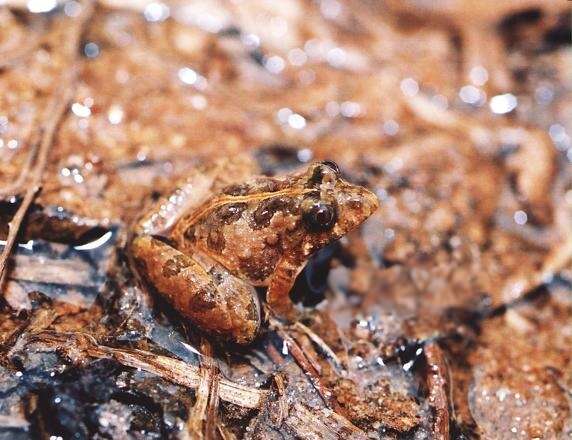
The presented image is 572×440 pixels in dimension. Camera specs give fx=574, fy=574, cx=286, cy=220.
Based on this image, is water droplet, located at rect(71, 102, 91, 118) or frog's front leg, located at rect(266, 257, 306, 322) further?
water droplet, located at rect(71, 102, 91, 118)

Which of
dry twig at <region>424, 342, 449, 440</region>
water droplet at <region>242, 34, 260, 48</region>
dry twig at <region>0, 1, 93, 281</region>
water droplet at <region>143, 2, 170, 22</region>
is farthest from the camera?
water droplet at <region>242, 34, 260, 48</region>

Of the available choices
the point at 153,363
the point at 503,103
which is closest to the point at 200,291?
the point at 153,363

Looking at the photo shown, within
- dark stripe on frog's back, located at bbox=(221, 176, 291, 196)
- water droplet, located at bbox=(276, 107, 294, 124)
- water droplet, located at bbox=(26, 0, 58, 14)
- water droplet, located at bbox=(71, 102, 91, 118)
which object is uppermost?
water droplet, located at bbox=(26, 0, 58, 14)

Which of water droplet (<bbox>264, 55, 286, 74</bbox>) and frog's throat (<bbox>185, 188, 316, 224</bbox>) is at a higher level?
frog's throat (<bbox>185, 188, 316, 224</bbox>)

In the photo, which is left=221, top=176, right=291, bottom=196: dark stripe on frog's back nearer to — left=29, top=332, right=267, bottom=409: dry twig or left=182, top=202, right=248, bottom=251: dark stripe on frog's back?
left=182, top=202, right=248, bottom=251: dark stripe on frog's back

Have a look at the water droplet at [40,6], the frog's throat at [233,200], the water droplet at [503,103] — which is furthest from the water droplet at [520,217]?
the water droplet at [40,6]

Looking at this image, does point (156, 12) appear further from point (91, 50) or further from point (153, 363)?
point (153, 363)

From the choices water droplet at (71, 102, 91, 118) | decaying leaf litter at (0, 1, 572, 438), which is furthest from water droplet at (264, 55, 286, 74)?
water droplet at (71, 102, 91, 118)
